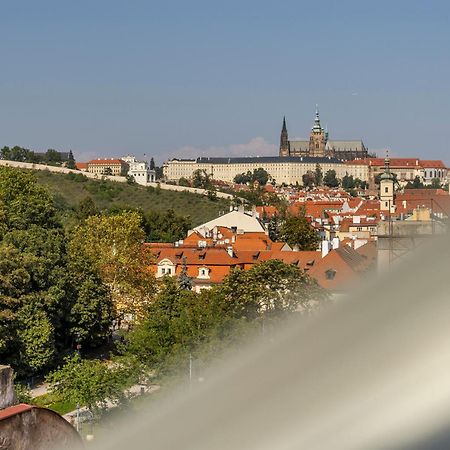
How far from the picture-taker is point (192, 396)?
10.3ft

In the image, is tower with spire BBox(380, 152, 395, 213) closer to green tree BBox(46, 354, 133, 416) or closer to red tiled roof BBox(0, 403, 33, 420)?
green tree BBox(46, 354, 133, 416)

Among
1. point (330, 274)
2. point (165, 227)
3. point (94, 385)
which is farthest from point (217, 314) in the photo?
point (165, 227)

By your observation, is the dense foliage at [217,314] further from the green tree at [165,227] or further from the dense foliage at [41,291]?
the green tree at [165,227]

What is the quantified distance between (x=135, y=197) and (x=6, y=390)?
4964 inches

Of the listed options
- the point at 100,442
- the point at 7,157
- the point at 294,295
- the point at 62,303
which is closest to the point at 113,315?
the point at 62,303

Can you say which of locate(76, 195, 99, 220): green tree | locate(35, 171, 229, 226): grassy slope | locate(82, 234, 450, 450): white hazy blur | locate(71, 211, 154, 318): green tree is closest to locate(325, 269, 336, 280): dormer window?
locate(71, 211, 154, 318): green tree

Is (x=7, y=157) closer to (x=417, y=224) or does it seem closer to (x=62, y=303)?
(x=62, y=303)

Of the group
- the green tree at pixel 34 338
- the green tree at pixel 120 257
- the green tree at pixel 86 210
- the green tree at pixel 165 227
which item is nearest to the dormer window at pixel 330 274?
the green tree at pixel 120 257

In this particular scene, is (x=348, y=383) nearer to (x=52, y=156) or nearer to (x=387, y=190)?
(x=387, y=190)

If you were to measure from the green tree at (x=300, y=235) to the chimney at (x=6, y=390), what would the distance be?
239 ft

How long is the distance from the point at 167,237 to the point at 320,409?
8291 cm

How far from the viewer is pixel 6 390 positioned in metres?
4.14

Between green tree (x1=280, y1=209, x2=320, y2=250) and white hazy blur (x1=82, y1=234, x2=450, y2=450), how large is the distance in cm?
7416

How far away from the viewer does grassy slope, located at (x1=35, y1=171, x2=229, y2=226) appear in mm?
122562
